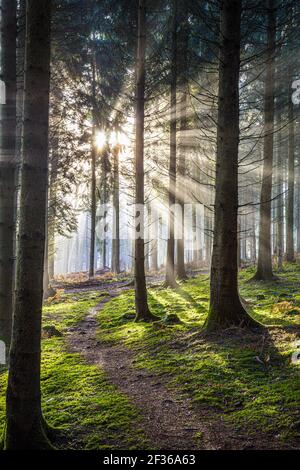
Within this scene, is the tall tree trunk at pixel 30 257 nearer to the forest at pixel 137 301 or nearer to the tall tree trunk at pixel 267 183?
the forest at pixel 137 301

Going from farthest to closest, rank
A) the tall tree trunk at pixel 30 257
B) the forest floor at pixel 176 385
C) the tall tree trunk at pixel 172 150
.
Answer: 1. the tall tree trunk at pixel 172 150
2. the forest floor at pixel 176 385
3. the tall tree trunk at pixel 30 257

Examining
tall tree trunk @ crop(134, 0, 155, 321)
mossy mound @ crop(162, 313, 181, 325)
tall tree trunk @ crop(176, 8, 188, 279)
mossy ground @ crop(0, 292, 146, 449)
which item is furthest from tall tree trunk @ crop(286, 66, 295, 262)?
mossy ground @ crop(0, 292, 146, 449)

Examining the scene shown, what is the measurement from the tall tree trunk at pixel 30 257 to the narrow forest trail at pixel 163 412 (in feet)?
4.11

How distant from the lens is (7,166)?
23.3 ft

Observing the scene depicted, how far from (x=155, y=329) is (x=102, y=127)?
335 inches

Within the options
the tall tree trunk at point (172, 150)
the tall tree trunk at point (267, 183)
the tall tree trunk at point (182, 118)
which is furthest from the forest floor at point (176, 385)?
the tall tree trunk at point (182, 118)

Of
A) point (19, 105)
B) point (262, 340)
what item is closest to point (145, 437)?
point (262, 340)

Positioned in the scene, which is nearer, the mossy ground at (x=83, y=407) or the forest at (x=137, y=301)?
the forest at (x=137, y=301)

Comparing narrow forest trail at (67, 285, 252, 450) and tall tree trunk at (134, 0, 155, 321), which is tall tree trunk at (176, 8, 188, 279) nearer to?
tall tree trunk at (134, 0, 155, 321)

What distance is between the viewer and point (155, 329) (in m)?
8.16

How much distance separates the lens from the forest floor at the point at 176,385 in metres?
3.62

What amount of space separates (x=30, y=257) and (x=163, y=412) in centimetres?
256
